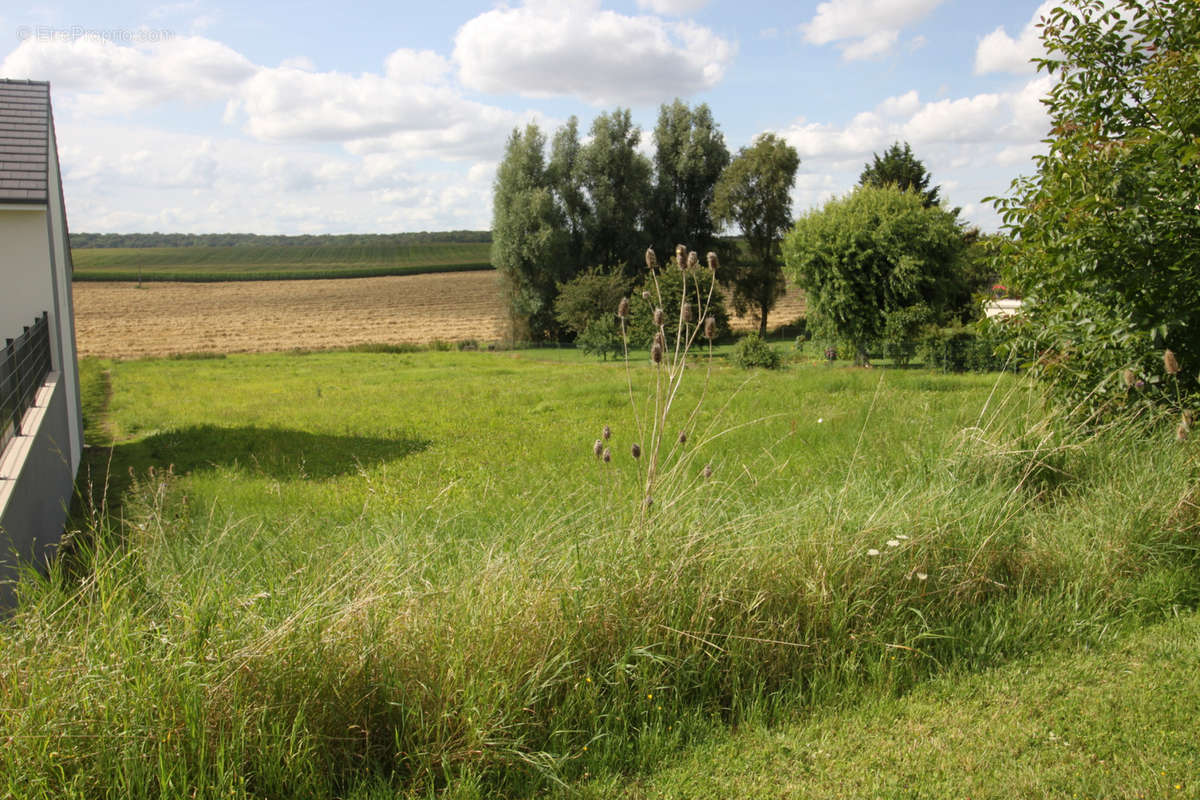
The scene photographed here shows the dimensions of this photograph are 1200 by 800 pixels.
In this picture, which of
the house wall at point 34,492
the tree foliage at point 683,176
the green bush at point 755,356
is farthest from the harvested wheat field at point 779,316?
the house wall at point 34,492

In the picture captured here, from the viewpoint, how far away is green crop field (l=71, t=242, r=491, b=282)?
81.6 m

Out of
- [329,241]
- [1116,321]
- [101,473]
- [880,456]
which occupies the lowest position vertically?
[101,473]

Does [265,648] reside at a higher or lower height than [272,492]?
higher

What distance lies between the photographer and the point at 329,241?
112062 millimetres

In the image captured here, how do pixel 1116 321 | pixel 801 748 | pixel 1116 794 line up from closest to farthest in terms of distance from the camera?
pixel 1116 794
pixel 801 748
pixel 1116 321

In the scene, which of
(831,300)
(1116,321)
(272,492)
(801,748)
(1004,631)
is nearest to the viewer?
(801,748)

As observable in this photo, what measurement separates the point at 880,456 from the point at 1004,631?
331 centimetres

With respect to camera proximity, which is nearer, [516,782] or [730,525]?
Result: [516,782]

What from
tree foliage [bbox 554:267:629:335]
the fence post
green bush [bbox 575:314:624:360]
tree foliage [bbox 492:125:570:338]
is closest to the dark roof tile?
the fence post

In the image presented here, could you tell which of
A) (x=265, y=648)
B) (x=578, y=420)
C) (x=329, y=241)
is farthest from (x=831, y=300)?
(x=329, y=241)

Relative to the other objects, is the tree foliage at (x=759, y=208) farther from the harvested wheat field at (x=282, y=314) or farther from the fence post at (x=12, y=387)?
the fence post at (x=12, y=387)

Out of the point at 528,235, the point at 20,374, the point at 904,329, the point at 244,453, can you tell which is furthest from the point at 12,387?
the point at 528,235

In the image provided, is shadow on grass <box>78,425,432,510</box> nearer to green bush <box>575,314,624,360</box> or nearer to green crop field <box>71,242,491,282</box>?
green bush <box>575,314,624,360</box>

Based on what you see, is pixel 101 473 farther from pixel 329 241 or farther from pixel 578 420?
pixel 329 241
